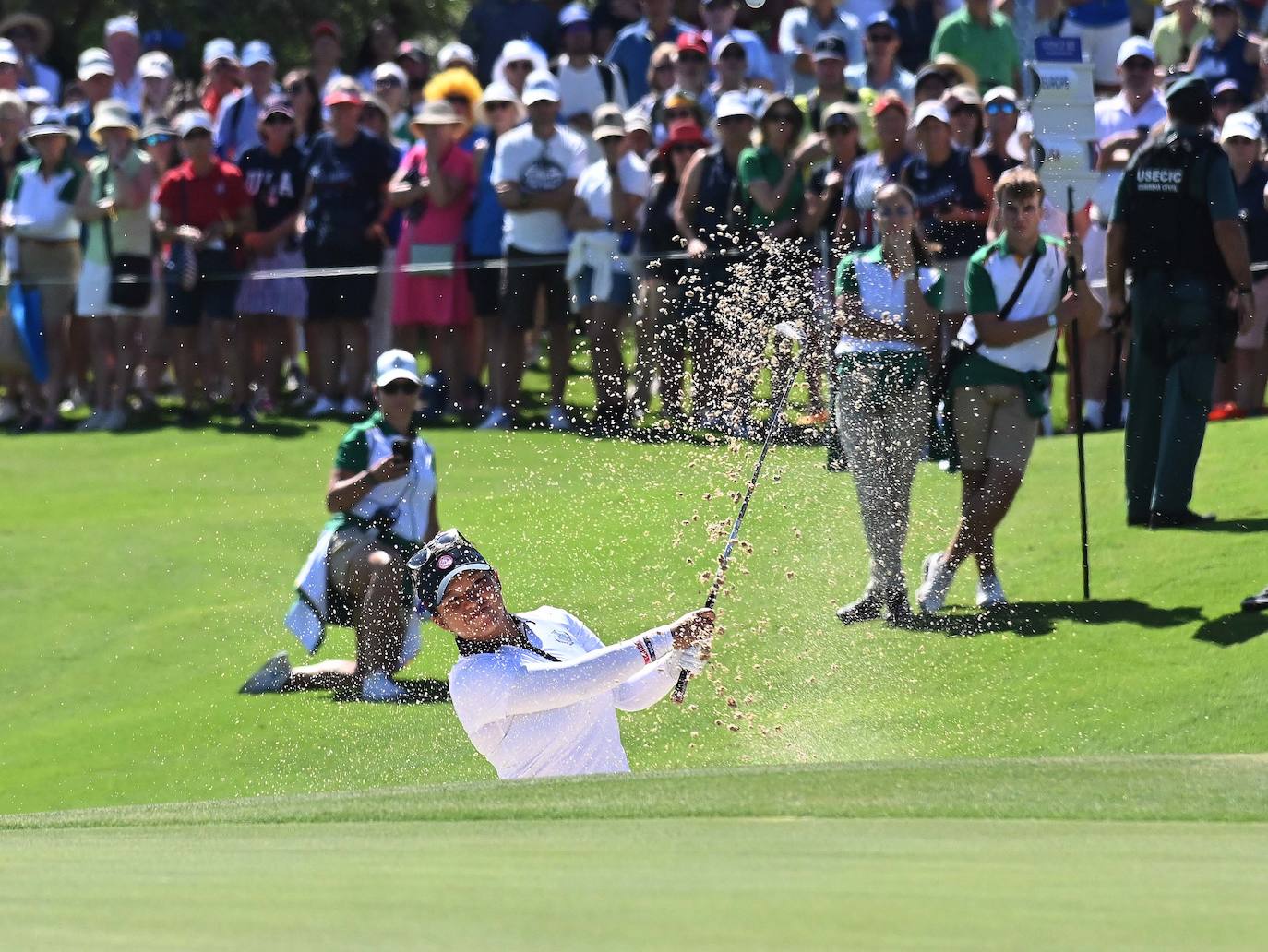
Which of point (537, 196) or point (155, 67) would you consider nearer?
point (537, 196)

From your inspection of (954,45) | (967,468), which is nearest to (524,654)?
(967,468)

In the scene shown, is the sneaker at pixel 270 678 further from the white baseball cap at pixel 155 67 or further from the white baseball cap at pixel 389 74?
the white baseball cap at pixel 155 67

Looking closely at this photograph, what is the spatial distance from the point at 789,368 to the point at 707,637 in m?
3.49

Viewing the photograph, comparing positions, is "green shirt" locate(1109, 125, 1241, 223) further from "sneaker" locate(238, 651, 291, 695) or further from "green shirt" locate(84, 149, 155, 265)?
"green shirt" locate(84, 149, 155, 265)

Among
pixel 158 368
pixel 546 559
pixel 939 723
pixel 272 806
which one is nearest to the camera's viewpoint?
pixel 272 806

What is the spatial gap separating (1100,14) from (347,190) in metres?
5.94

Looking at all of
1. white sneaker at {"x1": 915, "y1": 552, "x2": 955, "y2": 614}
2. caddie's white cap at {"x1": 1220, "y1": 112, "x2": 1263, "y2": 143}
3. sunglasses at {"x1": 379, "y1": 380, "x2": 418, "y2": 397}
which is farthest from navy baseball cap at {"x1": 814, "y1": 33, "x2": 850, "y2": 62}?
sunglasses at {"x1": 379, "y1": 380, "x2": 418, "y2": 397}

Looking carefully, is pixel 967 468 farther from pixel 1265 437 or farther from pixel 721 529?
pixel 1265 437

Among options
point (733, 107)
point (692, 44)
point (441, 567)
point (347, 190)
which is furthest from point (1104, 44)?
point (441, 567)

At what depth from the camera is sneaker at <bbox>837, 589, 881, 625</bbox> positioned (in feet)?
37.0

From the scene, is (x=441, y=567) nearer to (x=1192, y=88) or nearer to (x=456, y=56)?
(x=1192, y=88)

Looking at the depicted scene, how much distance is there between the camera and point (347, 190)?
16.6 metres

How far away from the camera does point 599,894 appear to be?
14.9 feet

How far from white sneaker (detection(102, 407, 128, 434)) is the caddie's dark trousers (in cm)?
848
